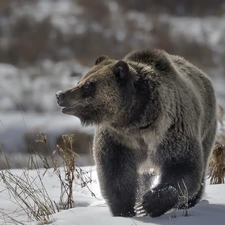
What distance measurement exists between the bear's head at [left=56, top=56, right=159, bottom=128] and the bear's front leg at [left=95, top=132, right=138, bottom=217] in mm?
200

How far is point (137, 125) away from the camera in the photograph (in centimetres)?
498

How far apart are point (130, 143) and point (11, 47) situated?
53.9 feet

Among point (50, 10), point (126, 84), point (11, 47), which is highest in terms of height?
point (50, 10)

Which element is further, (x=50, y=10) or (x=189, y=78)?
(x=50, y=10)

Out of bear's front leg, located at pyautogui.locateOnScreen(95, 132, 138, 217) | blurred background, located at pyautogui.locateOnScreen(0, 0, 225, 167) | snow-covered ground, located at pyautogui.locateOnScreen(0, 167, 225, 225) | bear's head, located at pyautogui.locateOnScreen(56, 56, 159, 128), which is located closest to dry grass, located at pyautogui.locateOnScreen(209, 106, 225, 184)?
snow-covered ground, located at pyautogui.locateOnScreen(0, 167, 225, 225)

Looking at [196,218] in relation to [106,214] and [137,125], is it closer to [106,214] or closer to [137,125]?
[106,214]

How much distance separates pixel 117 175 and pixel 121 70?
0.77m

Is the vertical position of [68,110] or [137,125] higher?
[68,110]

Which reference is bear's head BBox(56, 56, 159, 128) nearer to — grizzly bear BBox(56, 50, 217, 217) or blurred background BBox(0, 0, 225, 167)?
grizzly bear BBox(56, 50, 217, 217)

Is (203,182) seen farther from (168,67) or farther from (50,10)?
(50,10)

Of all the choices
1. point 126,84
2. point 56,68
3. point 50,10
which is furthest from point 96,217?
point 50,10

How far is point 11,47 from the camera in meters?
21.0

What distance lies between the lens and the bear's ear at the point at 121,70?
4.89m

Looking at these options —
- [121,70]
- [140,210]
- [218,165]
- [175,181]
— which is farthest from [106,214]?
[218,165]
